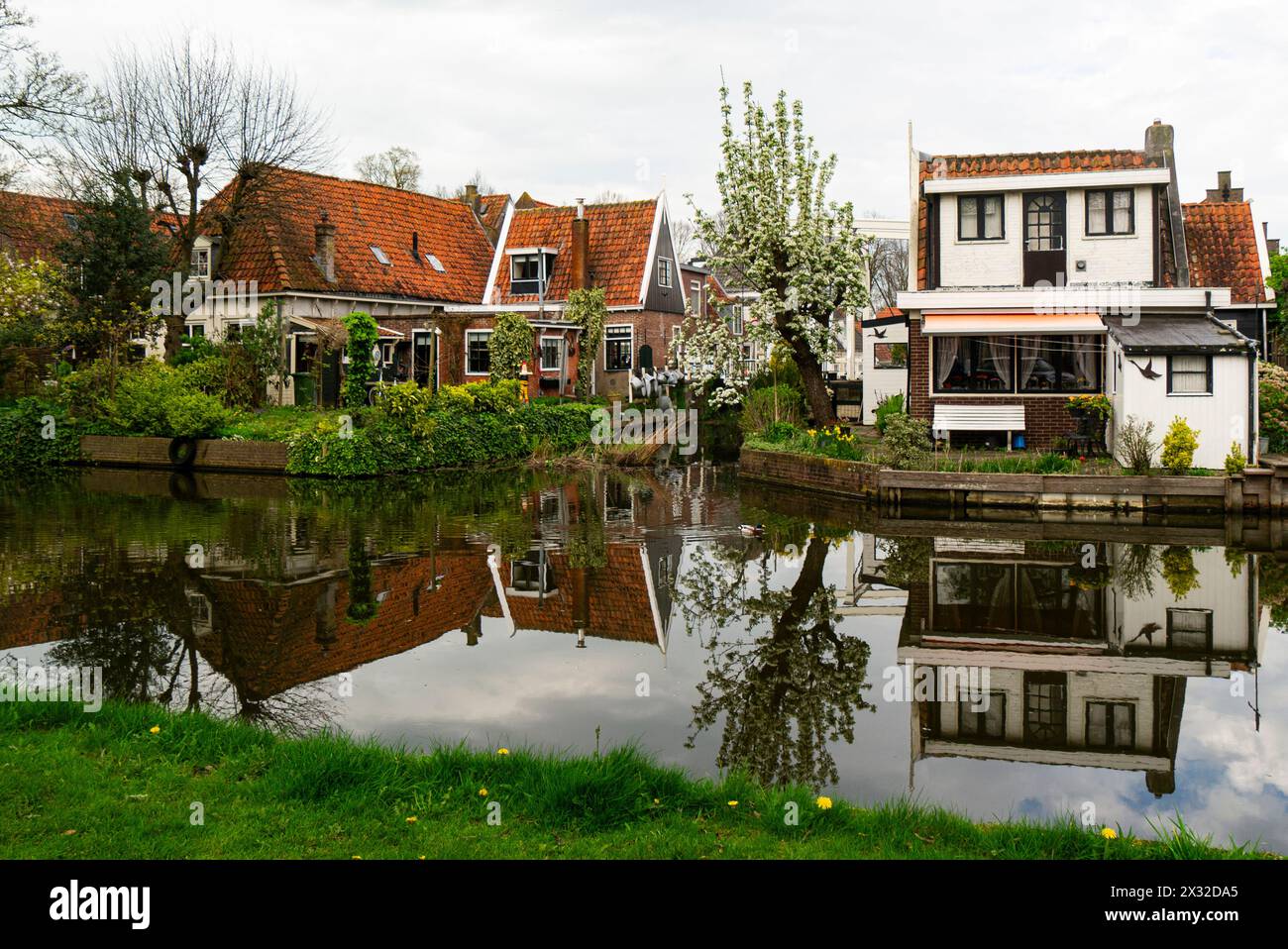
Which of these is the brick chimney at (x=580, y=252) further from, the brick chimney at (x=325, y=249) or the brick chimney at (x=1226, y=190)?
the brick chimney at (x=1226, y=190)

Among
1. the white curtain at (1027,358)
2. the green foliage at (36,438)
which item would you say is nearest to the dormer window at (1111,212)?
the white curtain at (1027,358)

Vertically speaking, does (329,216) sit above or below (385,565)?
above

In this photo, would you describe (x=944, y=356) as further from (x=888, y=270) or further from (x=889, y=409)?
(x=888, y=270)

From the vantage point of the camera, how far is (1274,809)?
6043 millimetres

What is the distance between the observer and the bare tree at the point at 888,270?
58.6 meters

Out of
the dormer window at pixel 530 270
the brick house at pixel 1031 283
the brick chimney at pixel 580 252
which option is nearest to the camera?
the brick house at pixel 1031 283

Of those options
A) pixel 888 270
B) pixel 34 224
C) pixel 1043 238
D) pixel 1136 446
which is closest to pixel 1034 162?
pixel 1043 238

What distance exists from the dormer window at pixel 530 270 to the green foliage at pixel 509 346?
8426 mm

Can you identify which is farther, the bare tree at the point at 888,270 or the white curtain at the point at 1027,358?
the bare tree at the point at 888,270

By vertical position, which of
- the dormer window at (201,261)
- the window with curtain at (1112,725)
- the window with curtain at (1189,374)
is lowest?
the window with curtain at (1112,725)

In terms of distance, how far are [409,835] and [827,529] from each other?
12.3m

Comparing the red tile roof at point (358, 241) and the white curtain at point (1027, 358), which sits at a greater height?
the red tile roof at point (358, 241)
